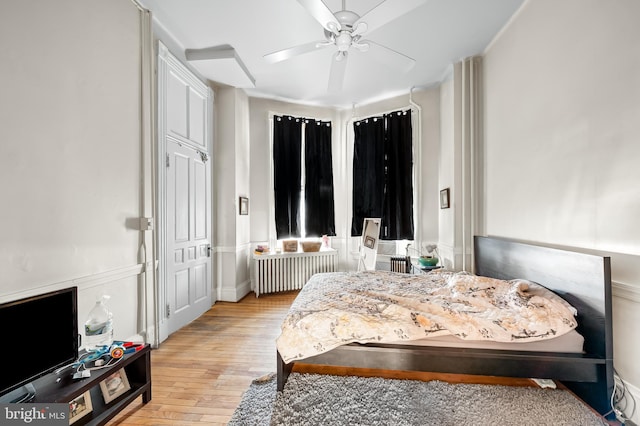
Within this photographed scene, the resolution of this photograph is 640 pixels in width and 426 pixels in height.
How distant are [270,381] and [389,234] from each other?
3.02 m

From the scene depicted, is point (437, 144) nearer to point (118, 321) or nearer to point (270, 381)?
point (270, 381)

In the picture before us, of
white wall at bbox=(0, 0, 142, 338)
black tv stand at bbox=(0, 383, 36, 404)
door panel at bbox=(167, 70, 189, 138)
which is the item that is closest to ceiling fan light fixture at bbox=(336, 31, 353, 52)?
white wall at bbox=(0, 0, 142, 338)

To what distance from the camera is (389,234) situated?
4.57 meters

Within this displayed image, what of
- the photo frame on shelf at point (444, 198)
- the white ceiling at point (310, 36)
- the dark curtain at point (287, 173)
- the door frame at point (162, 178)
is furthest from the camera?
the dark curtain at point (287, 173)

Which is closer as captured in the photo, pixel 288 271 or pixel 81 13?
pixel 81 13

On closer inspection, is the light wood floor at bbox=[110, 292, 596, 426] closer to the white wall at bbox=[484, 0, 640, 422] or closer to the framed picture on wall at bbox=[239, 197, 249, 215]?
the white wall at bbox=[484, 0, 640, 422]

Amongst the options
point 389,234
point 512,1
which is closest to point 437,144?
point 389,234

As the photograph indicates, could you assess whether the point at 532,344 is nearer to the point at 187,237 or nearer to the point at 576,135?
the point at 576,135

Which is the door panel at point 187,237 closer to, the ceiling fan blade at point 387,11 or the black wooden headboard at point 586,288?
the ceiling fan blade at point 387,11

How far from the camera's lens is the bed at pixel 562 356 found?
1609 millimetres

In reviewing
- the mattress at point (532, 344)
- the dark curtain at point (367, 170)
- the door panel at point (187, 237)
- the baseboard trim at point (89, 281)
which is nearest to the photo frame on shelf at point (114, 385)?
the baseboard trim at point (89, 281)

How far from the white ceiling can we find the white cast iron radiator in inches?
101

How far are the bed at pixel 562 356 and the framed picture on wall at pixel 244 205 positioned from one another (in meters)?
2.74

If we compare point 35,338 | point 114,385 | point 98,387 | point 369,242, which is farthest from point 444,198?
point 35,338
